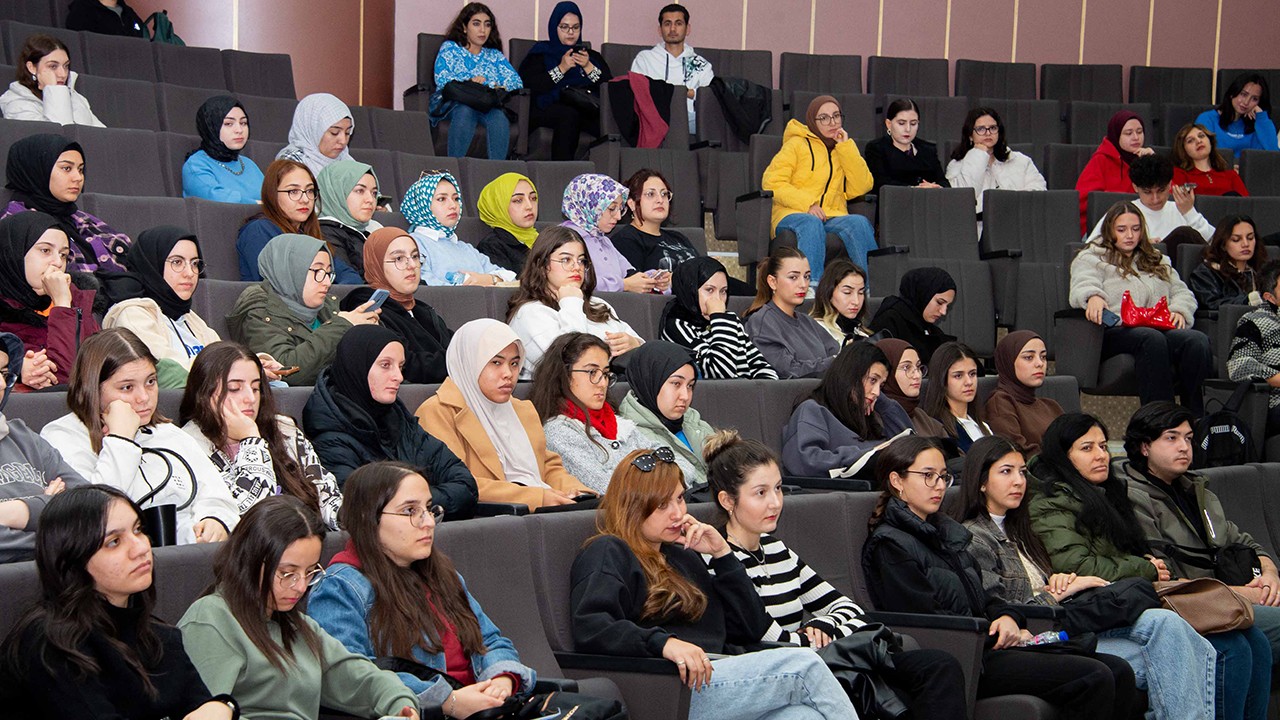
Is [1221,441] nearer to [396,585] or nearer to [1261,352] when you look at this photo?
[1261,352]

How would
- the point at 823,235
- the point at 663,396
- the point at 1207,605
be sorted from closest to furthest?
1. the point at 1207,605
2. the point at 663,396
3. the point at 823,235

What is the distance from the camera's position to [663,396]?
365 centimetres

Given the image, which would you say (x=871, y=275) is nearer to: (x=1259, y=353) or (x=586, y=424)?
(x=1259, y=353)

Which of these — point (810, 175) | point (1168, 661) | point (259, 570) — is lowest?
point (1168, 661)

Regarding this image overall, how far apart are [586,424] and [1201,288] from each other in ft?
10.3

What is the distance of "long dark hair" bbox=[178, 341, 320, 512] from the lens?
9.23 feet

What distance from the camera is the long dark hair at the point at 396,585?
2408 millimetres

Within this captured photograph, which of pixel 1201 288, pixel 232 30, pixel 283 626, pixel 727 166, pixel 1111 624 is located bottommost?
pixel 1111 624

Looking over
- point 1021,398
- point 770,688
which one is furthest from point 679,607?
point 1021,398

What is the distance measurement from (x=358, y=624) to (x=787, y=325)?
2.46 m

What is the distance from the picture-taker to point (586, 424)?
354cm

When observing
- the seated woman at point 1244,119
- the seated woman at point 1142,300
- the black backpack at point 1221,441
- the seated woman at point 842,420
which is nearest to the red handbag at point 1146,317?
the seated woman at point 1142,300

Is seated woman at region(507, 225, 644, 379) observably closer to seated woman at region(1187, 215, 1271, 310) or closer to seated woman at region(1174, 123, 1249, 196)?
seated woman at region(1187, 215, 1271, 310)

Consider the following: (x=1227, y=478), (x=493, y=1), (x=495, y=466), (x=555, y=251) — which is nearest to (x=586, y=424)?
(x=495, y=466)
